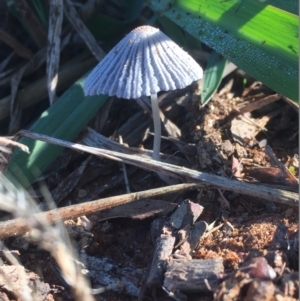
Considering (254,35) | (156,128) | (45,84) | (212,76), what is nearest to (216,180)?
(156,128)

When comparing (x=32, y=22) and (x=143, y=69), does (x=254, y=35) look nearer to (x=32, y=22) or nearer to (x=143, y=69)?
(x=143, y=69)

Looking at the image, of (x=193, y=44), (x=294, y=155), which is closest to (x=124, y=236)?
(x=294, y=155)

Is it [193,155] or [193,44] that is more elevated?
[193,44]

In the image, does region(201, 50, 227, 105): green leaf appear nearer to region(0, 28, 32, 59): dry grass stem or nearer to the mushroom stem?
the mushroom stem

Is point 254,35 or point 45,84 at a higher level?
point 254,35

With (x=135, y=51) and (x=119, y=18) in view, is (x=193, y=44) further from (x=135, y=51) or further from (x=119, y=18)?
(x=135, y=51)

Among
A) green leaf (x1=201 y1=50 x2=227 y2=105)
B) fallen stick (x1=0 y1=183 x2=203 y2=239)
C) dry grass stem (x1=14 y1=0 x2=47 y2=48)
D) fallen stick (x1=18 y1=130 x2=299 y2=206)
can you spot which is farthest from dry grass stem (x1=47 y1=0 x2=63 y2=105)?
fallen stick (x1=0 y1=183 x2=203 y2=239)
